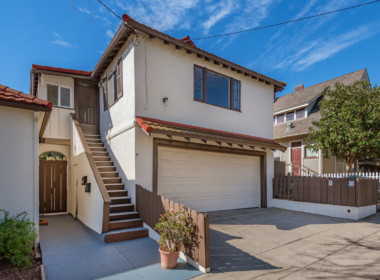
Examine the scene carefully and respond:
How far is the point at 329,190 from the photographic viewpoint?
8.91 metres

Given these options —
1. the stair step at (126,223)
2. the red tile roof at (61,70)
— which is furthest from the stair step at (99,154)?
the red tile roof at (61,70)

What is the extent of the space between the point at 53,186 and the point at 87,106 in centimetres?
381

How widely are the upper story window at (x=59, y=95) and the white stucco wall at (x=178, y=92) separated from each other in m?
4.61

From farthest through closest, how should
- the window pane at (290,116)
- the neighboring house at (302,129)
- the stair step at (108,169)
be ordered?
the window pane at (290,116)
the neighboring house at (302,129)
the stair step at (108,169)

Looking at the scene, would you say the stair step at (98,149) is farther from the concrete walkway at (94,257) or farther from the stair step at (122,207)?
the concrete walkway at (94,257)

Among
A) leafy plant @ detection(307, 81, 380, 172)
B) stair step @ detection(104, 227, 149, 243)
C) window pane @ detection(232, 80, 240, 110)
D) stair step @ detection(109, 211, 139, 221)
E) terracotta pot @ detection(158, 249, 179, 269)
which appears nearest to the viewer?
terracotta pot @ detection(158, 249, 179, 269)

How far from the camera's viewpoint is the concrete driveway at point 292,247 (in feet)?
13.2

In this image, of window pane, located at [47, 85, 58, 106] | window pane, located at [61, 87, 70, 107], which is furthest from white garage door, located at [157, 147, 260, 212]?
window pane, located at [47, 85, 58, 106]

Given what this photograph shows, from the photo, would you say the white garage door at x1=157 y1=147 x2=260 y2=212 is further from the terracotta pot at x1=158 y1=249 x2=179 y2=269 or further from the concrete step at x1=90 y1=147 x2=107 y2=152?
the terracotta pot at x1=158 y1=249 x2=179 y2=269

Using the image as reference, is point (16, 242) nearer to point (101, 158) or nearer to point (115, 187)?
point (115, 187)

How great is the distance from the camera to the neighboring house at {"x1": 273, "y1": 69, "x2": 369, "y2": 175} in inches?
615

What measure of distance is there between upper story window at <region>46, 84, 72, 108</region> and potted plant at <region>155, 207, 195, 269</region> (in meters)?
8.03

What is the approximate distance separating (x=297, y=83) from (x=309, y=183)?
15.0 m

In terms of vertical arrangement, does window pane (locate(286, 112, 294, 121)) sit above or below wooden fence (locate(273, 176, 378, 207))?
above
